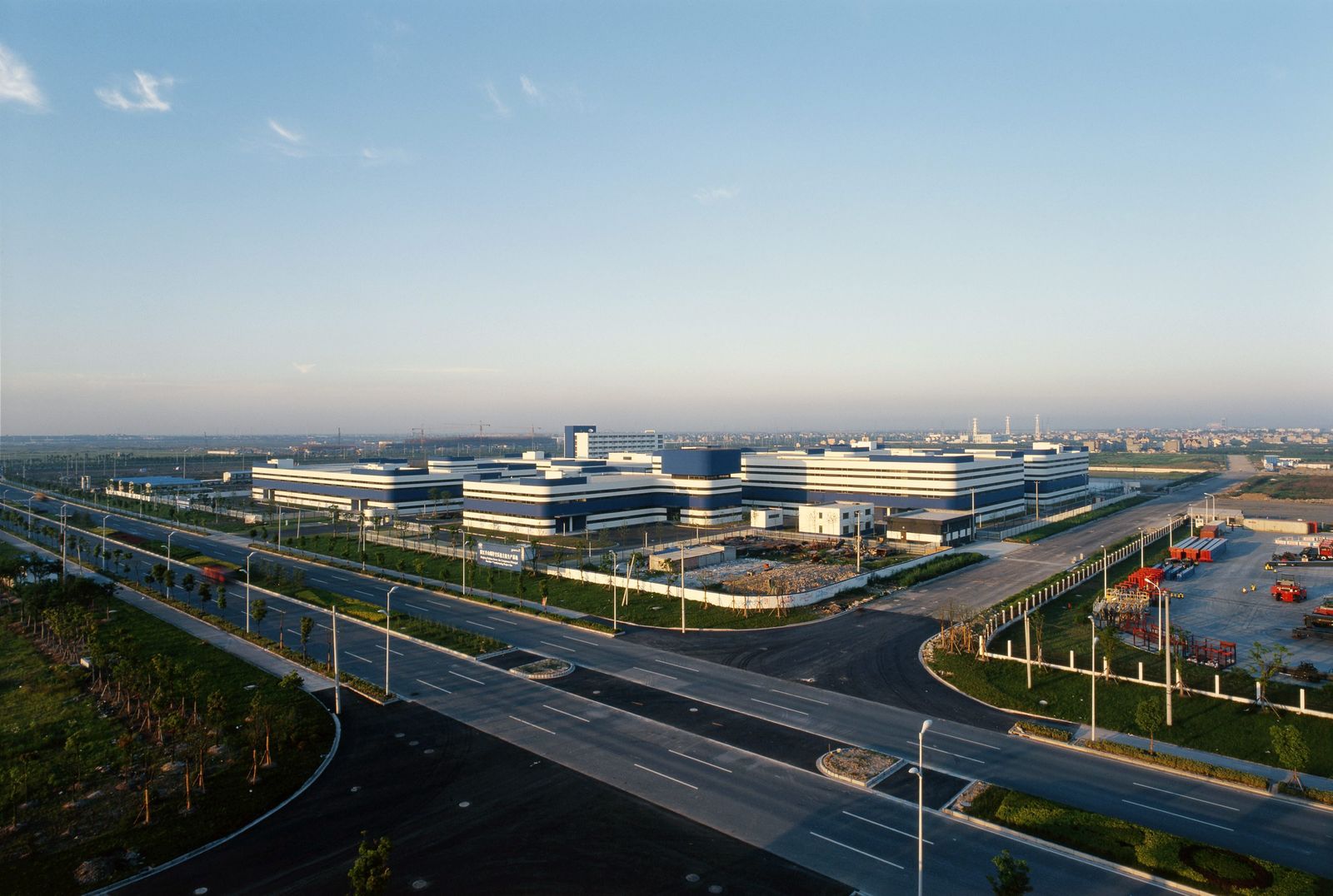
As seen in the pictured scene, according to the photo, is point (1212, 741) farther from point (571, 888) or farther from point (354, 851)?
point (354, 851)

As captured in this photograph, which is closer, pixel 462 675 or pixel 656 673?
pixel 462 675

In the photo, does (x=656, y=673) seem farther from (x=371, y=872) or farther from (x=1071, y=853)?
(x=371, y=872)

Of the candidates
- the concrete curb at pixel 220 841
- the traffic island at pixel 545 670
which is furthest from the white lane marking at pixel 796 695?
the concrete curb at pixel 220 841

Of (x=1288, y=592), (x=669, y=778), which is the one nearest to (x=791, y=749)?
(x=669, y=778)

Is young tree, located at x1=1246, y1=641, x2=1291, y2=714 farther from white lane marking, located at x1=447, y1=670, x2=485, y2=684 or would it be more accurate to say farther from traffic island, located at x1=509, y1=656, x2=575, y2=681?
white lane marking, located at x1=447, y1=670, x2=485, y2=684

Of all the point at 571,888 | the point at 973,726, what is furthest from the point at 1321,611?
the point at 571,888

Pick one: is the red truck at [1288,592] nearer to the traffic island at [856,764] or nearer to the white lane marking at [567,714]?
the traffic island at [856,764]

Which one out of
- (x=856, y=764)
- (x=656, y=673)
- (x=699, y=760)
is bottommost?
(x=656, y=673)
